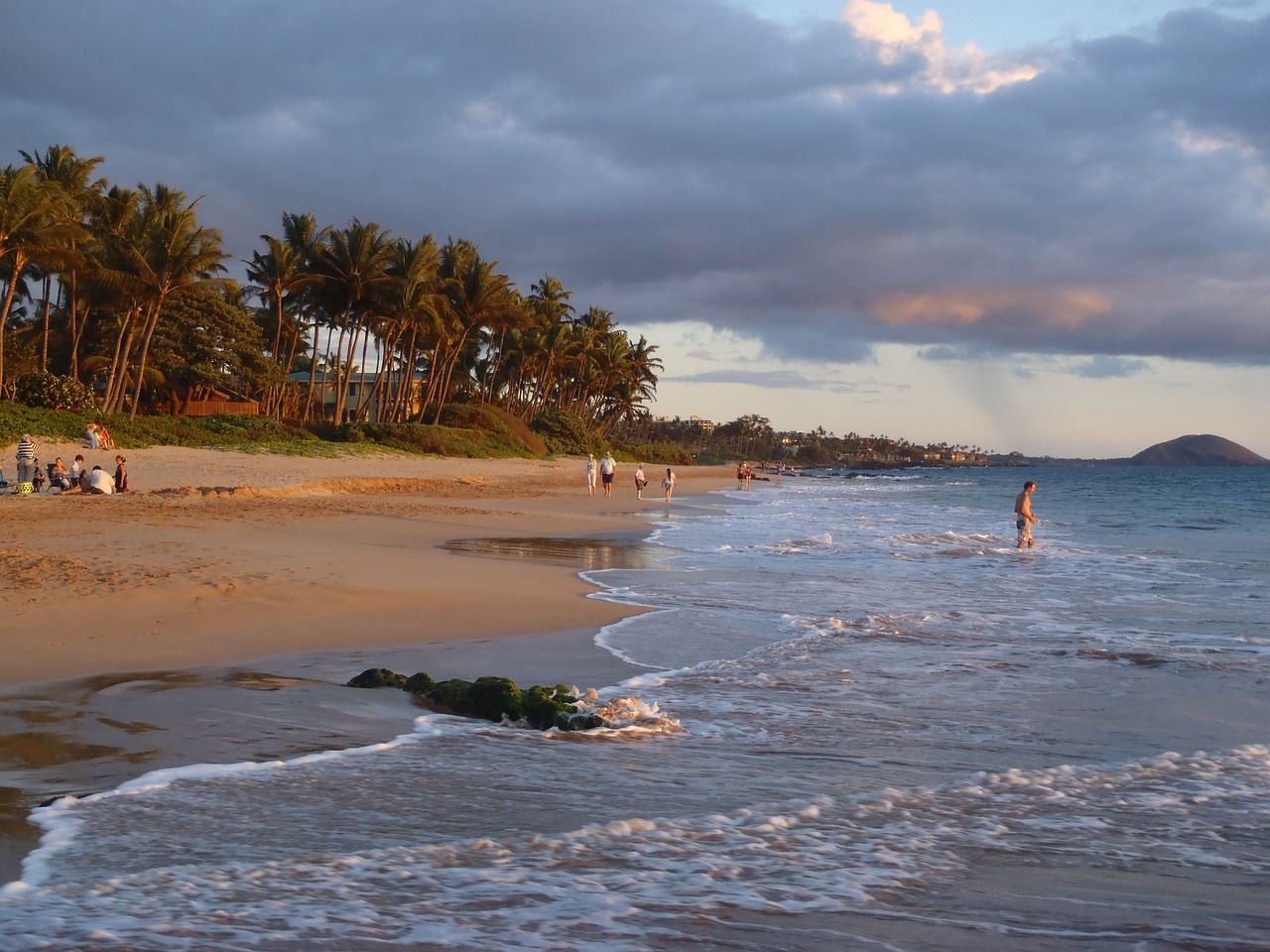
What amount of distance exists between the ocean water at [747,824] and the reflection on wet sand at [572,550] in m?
6.30

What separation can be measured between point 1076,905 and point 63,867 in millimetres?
3503

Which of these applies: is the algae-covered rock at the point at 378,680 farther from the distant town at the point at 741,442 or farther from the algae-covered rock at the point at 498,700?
the distant town at the point at 741,442

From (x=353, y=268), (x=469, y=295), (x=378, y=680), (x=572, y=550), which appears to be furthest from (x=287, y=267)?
(x=378, y=680)

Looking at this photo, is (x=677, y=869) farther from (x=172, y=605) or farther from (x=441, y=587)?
(x=441, y=587)

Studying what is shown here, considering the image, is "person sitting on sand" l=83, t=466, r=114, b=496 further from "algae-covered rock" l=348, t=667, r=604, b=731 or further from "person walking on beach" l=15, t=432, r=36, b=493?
"algae-covered rock" l=348, t=667, r=604, b=731

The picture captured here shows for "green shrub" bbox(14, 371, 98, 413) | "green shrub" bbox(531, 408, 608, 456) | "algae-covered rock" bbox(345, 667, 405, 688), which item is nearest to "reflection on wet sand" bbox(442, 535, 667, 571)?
"algae-covered rock" bbox(345, 667, 405, 688)

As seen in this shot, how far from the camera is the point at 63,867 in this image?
3.50 meters

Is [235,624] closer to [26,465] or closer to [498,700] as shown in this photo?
[498,700]

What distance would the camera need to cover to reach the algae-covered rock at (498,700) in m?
5.93

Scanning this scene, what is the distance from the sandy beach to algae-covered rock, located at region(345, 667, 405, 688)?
0.16m

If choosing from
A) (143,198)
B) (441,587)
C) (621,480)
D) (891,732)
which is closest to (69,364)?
(143,198)

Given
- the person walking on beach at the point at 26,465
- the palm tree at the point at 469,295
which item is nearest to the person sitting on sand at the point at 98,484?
the person walking on beach at the point at 26,465

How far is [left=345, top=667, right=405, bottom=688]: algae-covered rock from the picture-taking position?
661 centimetres

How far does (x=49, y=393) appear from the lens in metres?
34.4
